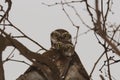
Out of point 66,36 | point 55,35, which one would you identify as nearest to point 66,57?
point 66,36

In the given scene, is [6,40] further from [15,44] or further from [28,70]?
[28,70]

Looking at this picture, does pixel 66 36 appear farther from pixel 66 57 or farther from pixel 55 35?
pixel 66 57

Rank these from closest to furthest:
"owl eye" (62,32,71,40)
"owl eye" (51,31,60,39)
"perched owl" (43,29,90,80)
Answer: "perched owl" (43,29,90,80) → "owl eye" (62,32,71,40) → "owl eye" (51,31,60,39)

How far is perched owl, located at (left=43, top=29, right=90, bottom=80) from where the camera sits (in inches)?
95.3

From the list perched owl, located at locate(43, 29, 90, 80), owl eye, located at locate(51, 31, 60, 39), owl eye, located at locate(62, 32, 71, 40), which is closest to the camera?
perched owl, located at locate(43, 29, 90, 80)

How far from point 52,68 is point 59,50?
2.41 feet

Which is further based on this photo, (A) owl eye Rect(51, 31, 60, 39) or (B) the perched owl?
(A) owl eye Rect(51, 31, 60, 39)

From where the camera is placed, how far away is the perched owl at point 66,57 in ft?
7.94

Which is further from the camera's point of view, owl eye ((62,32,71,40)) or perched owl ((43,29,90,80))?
owl eye ((62,32,71,40))

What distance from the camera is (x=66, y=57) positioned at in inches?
114

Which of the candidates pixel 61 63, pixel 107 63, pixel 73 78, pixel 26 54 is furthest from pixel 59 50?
pixel 73 78

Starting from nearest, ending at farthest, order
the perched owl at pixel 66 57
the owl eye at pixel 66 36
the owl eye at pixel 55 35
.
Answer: the perched owl at pixel 66 57, the owl eye at pixel 66 36, the owl eye at pixel 55 35

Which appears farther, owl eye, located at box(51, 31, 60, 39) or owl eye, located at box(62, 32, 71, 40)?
owl eye, located at box(51, 31, 60, 39)

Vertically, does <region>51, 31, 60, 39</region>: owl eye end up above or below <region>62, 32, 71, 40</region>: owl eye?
below
